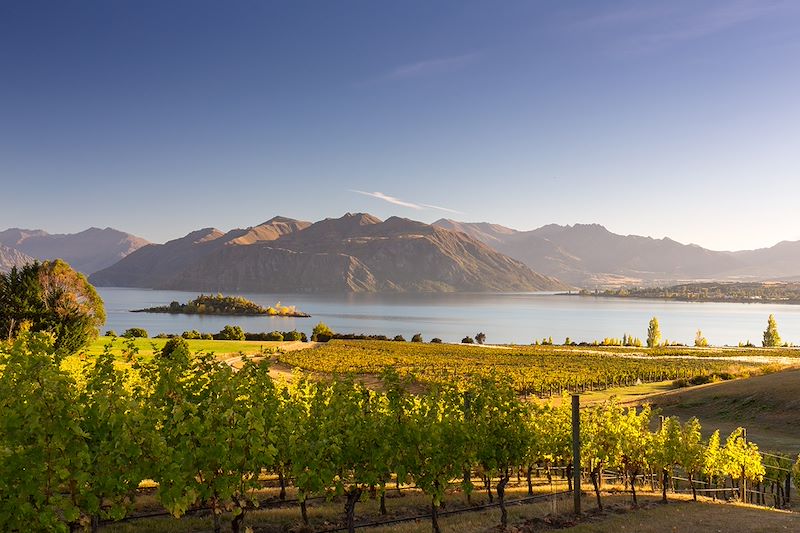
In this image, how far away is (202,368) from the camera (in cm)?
1283

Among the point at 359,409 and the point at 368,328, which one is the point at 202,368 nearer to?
the point at 359,409

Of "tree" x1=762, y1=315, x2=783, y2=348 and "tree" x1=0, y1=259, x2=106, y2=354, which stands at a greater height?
"tree" x1=0, y1=259, x2=106, y2=354

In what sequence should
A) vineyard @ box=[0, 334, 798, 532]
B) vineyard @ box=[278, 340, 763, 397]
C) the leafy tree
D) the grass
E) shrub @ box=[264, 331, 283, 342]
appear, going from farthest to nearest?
shrub @ box=[264, 331, 283, 342], the leafy tree, vineyard @ box=[278, 340, 763, 397], the grass, vineyard @ box=[0, 334, 798, 532]

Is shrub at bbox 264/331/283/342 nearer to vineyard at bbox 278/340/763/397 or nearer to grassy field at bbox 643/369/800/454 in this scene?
vineyard at bbox 278/340/763/397

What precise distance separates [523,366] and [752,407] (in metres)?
38.0

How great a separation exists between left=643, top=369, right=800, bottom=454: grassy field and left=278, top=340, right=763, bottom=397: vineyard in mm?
11900

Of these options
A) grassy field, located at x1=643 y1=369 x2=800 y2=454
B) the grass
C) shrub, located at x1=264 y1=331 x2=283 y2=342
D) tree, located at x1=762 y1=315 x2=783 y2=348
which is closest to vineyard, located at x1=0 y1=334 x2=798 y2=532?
the grass

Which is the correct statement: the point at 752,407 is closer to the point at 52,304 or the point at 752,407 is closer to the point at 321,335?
the point at 52,304

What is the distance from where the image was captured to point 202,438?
1114 centimetres

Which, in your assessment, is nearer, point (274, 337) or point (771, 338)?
point (274, 337)

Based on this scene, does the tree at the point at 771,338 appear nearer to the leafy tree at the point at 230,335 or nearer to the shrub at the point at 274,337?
the shrub at the point at 274,337

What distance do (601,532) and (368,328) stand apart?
178449 mm

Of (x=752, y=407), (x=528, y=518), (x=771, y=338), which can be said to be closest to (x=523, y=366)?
(x=752, y=407)

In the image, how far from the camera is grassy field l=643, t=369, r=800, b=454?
133ft
